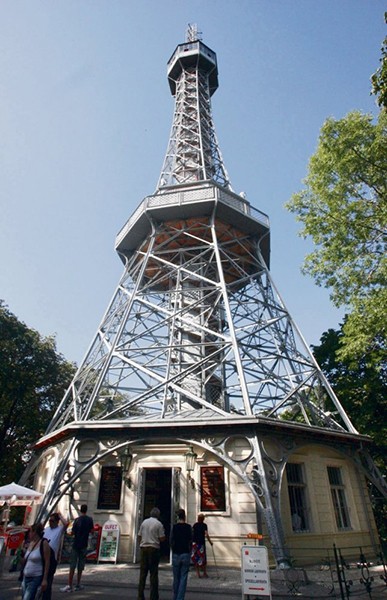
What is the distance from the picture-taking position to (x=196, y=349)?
16922mm

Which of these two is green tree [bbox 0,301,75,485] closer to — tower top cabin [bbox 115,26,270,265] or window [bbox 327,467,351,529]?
tower top cabin [bbox 115,26,270,265]

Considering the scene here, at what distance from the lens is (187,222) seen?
1859cm

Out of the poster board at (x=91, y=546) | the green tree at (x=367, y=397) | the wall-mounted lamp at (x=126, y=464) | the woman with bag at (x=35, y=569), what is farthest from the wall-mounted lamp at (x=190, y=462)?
the green tree at (x=367, y=397)

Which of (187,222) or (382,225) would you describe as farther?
(187,222)

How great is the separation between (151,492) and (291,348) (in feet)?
25.9

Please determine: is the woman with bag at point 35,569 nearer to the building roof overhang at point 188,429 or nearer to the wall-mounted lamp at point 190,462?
the building roof overhang at point 188,429

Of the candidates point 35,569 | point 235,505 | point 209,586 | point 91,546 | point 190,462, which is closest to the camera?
point 35,569

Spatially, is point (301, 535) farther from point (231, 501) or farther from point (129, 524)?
point (129, 524)

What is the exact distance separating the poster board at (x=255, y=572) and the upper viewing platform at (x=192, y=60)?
34854 mm

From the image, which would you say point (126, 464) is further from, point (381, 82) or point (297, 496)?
point (381, 82)

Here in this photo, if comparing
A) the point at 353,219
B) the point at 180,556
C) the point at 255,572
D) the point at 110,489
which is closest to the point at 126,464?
the point at 110,489

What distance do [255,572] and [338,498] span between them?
717cm

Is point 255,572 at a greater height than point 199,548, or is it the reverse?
point 199,548

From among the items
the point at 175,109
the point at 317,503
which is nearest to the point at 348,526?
the point at 317,503
